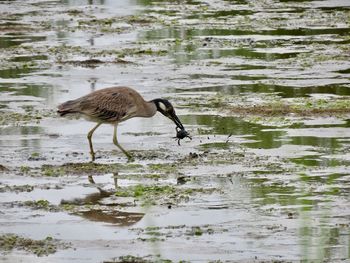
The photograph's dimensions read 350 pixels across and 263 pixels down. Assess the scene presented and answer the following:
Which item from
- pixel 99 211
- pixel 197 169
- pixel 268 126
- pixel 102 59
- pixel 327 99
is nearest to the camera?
pixel 99 211

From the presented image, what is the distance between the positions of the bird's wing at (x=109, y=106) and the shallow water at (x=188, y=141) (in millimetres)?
426

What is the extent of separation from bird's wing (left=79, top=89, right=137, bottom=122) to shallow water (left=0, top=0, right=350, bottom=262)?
0.43m

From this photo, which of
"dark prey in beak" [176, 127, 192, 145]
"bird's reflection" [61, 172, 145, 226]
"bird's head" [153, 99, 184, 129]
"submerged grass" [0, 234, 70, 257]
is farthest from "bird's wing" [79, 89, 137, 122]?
"submerged grass" [0, 234, 70, 257]

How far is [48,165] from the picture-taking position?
14109 mm

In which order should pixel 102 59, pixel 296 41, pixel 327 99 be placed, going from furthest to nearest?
pixel 296 41 → pixel 102 59 → pixel 327 99

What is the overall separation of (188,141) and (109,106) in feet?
3.61

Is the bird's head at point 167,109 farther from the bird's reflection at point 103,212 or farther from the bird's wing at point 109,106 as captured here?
the bird's reflection at point 103,212

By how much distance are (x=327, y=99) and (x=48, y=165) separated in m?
5.44

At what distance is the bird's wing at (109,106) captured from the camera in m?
15.1

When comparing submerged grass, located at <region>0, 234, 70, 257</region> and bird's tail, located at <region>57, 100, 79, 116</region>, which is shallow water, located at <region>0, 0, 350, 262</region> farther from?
bird's tail, located at <region>57, 100, 79, 116</region>

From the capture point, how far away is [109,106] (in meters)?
15.1

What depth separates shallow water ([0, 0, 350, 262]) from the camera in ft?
35.8

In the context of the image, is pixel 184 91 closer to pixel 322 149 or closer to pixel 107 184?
pixel 322 149

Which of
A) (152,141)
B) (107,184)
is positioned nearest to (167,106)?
(152,141)
